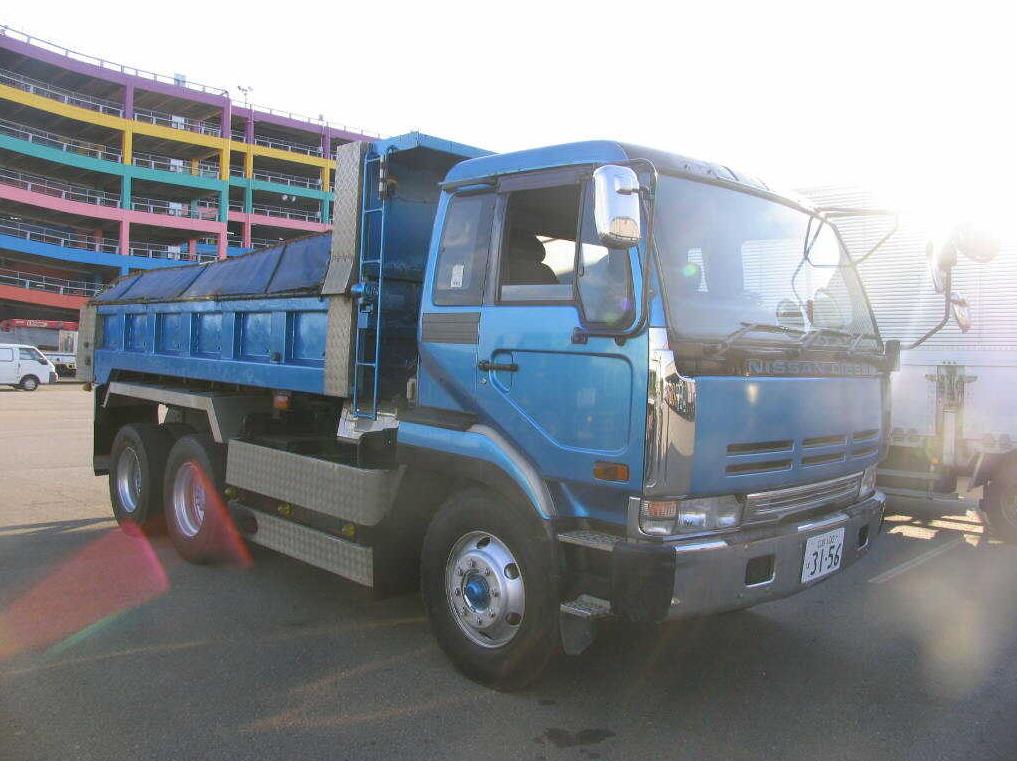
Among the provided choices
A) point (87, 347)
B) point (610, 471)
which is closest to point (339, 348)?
point (610, 471)

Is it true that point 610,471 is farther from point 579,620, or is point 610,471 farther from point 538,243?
point 538,243

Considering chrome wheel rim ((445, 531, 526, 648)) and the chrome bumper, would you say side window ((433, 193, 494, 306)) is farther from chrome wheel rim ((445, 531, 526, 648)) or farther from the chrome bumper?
the chrome bumper

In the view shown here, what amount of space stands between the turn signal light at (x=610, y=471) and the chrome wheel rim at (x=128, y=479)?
5068 millimetres

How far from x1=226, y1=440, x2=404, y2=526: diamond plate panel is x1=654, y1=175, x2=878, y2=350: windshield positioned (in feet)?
6.07

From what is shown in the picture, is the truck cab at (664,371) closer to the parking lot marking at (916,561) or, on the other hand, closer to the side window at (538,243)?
the side window at (538,243)

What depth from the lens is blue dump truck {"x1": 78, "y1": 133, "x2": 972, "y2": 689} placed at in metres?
3.35

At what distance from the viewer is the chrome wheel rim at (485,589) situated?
12.4 feet

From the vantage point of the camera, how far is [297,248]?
18.7ft

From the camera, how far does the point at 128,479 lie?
24.1 ft

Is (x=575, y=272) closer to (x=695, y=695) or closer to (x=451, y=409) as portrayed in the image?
(x=451, y=409)

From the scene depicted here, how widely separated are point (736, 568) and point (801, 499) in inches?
24.6

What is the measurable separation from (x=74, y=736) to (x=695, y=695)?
2707 millimetres

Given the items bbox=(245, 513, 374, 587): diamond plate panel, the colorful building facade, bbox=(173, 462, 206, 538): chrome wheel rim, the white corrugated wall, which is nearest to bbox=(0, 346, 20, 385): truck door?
the colorful building facade

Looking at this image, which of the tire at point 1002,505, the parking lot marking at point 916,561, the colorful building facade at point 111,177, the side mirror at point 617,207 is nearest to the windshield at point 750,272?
the side mirror at point 617,207
